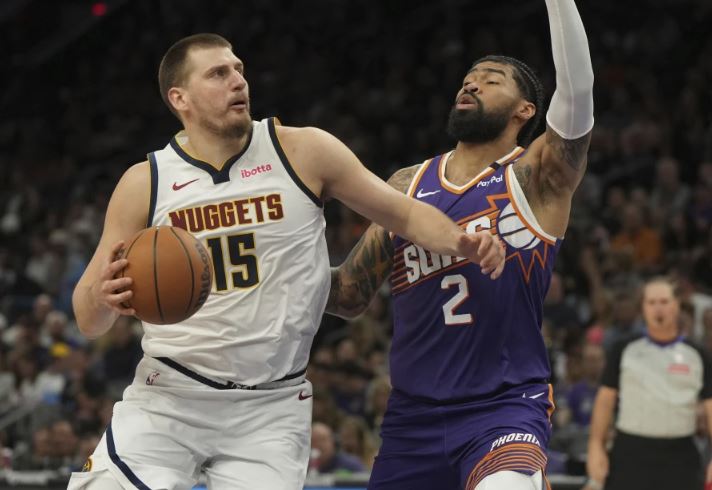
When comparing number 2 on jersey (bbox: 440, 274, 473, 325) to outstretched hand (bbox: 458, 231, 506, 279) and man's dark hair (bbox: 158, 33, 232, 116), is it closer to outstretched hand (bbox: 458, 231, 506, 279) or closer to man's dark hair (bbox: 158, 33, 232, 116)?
outstretched hand (bbox: 458, 231, 506, 279)

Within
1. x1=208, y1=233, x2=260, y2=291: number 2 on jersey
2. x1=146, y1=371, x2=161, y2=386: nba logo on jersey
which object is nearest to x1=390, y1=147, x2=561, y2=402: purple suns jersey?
x1=208, y1=233, x2=260, y2=291: number 2 on jersey

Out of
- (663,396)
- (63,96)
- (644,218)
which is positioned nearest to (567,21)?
(663,396)

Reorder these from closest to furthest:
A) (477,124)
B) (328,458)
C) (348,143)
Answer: (477,124)
(328,458)
(348,143)

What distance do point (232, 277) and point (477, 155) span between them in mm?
1338

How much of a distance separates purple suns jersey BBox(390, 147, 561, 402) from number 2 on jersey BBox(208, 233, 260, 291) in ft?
2.82

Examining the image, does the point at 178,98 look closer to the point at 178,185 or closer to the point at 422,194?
the point at 178,185

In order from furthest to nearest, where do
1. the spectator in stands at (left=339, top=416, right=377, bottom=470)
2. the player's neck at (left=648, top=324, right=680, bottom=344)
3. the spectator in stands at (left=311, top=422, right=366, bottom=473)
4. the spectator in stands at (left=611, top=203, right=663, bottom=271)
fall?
the spectator in stands at (left=611, top=203, right=663, bottom=271)
the spectator in stands at (left=339, top=416, right=377, bottom=470)
the spectator in stands at (left=311, top=422, right=366, bottom=473)
the player's neck at (left=648, top=324, right=680, bottom=344)

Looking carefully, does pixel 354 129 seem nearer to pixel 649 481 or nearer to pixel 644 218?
pixel 644 218

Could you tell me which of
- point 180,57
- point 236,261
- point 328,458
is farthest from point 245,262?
point 328,458

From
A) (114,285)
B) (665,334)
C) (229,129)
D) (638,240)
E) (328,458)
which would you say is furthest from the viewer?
(638,240)

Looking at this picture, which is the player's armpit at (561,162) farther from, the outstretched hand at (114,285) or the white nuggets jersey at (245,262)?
the outstretched hand at (114,285)

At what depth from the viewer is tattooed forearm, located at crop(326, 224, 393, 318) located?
5371 millimetres

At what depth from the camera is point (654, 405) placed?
750 cm

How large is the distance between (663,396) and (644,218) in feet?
15.6
